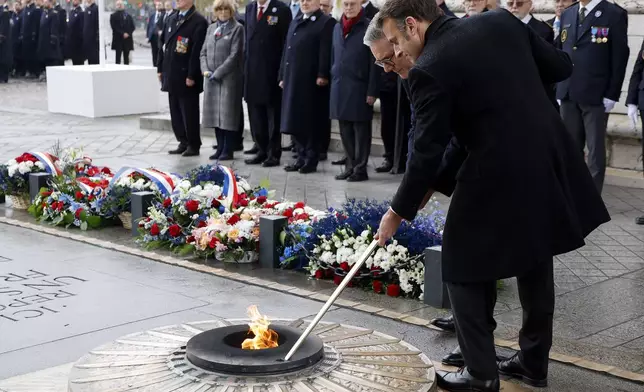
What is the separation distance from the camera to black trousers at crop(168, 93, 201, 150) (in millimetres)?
11773

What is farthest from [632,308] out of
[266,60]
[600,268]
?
[266,60]

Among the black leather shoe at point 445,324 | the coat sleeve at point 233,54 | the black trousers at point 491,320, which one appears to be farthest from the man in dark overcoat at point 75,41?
the black trousers at point 491,320

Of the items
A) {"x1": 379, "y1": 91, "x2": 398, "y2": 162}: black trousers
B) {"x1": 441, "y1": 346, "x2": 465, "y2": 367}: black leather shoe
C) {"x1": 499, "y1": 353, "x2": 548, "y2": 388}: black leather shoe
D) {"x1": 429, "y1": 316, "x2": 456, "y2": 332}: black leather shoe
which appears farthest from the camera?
{"x1": 379, "y1": 91, "x2": 398, "y2": 162}: black trousers

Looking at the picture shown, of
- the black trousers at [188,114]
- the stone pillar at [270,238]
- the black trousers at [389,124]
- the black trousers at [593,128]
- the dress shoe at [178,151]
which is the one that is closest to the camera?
the stone pillar at [270,238]

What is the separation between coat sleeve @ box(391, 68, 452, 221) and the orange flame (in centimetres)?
73

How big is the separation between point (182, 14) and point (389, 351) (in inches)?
326

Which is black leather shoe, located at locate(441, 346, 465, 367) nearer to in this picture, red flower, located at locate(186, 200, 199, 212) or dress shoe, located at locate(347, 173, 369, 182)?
red flower, located at locate(186, 200, 199, 212)

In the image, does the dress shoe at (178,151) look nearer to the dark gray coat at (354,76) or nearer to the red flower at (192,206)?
the dark gray coat at (354,76)

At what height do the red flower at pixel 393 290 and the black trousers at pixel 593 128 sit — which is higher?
the black trousers at pixel 593 128

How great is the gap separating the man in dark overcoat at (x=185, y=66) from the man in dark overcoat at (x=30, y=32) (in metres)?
14.5

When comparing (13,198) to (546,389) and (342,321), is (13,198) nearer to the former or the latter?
(342,321)

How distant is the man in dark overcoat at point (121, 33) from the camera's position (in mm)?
24500

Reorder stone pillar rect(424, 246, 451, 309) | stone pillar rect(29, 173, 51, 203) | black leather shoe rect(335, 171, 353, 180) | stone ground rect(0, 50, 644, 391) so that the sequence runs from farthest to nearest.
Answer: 1. black leather shoe rect(335, 171, 353, 180)
2. stone pillar rect(29, 173, 51, 203)
3. stone pillar rect(424, 246, 451, 309)
4. stone ground rect(0, 50, 644, 391)

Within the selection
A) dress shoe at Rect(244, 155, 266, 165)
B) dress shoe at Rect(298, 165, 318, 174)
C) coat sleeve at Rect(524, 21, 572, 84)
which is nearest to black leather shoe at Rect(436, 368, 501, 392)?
coat sleeve at Rect(524, 21, 572, 84)
